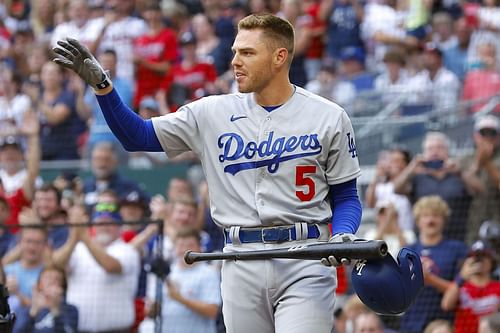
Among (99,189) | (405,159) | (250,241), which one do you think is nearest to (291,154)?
(250,241)

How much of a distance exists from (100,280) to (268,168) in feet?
12.9

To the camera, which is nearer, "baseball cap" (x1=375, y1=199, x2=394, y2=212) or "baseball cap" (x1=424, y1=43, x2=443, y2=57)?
"baseball cap" (x1=375, y1=199, x2=394, y2=212)

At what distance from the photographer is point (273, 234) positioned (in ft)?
15.4

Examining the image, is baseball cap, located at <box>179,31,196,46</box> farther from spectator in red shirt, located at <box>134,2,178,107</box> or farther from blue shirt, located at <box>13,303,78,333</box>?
blue shirt, located at <box>13,303,78,333</box>

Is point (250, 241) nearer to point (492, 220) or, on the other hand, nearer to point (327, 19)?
point (492, 220)

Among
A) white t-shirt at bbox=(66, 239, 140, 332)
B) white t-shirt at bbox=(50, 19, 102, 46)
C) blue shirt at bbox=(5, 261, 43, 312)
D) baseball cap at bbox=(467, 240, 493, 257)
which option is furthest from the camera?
white t-shirt at bbox=(50, 19, 102, 46)

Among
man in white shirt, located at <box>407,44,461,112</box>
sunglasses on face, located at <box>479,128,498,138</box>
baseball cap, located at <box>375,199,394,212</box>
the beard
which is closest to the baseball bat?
the beard

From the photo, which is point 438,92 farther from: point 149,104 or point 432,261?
point 149,104

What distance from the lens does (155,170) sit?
11.2m

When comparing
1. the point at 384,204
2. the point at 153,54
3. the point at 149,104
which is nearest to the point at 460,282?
the point at 384,204

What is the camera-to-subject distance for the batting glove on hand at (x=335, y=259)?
4.36 metres

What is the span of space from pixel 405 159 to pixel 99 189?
2.97m

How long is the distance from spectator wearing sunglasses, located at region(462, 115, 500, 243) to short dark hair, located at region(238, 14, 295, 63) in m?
4.75

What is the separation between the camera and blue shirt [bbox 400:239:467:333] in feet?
27.0
